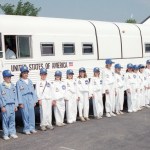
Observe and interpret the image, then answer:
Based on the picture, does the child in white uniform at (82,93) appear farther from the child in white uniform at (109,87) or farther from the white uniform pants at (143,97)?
the white uniform pants at (143,97)

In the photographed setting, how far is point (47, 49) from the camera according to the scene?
11578mm

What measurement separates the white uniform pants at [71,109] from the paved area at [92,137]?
247 millimetres

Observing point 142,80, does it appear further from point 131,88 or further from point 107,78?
point 107,78

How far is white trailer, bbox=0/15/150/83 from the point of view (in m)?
10.9

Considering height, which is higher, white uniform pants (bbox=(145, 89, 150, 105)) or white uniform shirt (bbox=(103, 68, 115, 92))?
white uniform shirt (bbox=(103, 68, 115, 92))

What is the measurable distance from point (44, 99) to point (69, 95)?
101 centimetres

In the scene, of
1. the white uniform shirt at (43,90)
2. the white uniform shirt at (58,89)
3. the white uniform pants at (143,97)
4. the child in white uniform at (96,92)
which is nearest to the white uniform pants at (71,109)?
the white uniform shirt at (58,89)

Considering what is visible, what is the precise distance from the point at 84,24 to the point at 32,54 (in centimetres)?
273

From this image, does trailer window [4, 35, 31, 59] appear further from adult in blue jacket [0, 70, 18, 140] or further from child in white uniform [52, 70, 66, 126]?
adult in blue jacket [0, 70, 18, 140]

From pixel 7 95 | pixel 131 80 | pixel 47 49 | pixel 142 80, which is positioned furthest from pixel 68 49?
pixel 7 95

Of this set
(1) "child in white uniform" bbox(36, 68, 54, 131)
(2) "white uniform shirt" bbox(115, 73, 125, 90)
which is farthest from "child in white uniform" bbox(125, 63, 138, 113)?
(1) "child in white uniform" bbox(36, 68, 54, 131)

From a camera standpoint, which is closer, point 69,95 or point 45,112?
point 45,112

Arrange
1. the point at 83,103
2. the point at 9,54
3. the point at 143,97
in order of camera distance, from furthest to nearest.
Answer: the point at 143,97 → the point at 83,103 → the point at 9,54

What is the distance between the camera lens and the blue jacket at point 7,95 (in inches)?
352
